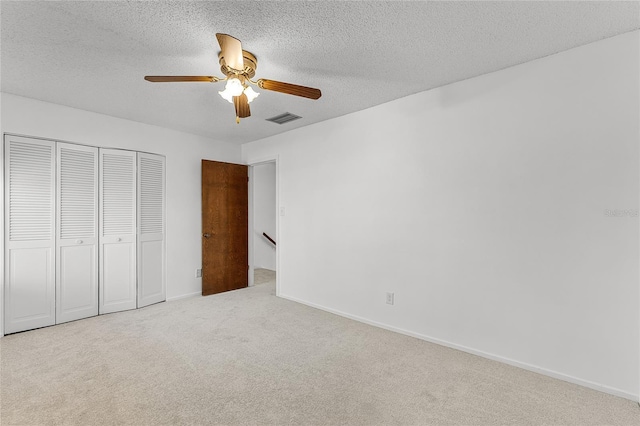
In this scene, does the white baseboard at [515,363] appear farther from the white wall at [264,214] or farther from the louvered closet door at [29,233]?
the white wall at [264,214]

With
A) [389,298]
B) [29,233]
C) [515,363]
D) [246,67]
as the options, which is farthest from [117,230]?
[515,363]

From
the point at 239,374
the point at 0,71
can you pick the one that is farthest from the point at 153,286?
the point at 0,71

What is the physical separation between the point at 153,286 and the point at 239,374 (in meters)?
2.48

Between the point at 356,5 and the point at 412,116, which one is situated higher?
the point at 356,5

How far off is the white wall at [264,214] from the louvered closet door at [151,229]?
9.15ft

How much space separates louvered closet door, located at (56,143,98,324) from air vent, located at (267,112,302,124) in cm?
218

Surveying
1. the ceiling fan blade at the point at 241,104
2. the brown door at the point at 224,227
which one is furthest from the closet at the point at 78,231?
the ceiling fan blade at the point at 241,104

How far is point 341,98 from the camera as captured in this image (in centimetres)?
319

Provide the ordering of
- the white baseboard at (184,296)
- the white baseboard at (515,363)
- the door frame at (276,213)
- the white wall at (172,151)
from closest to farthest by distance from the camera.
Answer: the white baseboard at (515,363), the white wall at (172,151), the white baseboard at (184,296), the door frame at (276,213)

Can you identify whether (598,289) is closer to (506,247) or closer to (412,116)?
(506,247)

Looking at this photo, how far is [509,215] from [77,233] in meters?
4.49

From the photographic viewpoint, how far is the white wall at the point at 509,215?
6.88ft

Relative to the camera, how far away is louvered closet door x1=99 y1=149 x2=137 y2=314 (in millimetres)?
3730

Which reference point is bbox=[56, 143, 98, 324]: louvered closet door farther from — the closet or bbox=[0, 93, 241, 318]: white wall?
bbox=[0, 93, 241, 318]: white wall
